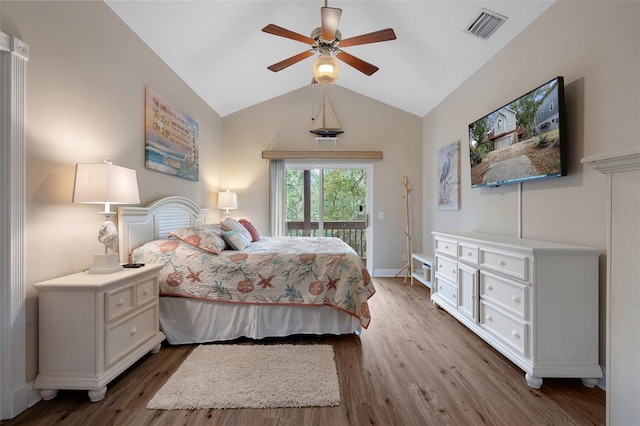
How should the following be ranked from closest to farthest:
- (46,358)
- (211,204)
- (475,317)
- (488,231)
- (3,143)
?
(3,143)
(46,358)
(475,317)
(488,231)
(211,204)

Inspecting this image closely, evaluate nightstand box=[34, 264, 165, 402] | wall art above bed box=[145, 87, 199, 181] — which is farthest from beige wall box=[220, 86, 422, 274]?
nightstand box=[34, 264, 165, 402]

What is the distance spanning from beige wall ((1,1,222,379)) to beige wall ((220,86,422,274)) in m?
2.08

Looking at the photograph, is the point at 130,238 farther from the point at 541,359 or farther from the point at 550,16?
the point at 550,16

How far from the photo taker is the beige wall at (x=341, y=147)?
4699mm

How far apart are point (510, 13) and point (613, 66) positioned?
102cm

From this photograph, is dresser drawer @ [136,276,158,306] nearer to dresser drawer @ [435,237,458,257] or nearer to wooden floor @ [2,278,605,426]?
wooden floor @ [2,278,605,426]

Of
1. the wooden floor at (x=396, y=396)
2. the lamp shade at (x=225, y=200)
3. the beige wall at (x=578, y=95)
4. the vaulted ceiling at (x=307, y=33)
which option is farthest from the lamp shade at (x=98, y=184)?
the beige wall at (x=578, y=95)

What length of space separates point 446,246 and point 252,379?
218 cm

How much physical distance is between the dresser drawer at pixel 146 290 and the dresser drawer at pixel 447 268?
263 cm

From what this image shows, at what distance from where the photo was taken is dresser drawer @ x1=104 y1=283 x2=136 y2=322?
5.34 ft

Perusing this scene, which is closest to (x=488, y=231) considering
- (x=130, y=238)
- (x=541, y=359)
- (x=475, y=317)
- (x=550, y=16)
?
(x=475, y=317)

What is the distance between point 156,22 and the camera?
8.08 ft

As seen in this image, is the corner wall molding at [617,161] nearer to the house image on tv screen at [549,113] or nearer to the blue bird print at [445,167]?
the house image on tv screen at [549,113]

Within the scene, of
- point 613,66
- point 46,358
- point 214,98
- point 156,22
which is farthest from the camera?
point 214,98
